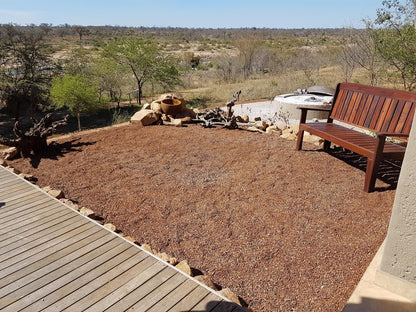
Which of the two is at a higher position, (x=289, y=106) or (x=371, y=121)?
(x=371, y=121)

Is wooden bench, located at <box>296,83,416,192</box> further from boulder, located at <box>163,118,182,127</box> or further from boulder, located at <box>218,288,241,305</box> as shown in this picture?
boulder, located at <box>163,118,182,127</box>

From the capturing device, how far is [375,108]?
4.83 m

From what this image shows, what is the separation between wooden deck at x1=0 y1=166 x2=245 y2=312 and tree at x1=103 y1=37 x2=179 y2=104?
11753 millimetres

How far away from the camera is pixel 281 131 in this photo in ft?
23.0

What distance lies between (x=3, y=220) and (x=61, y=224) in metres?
0.68

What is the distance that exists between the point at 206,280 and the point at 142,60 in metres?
13.0

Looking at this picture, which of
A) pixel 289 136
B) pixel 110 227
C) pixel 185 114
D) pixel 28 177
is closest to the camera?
pixel 110 227

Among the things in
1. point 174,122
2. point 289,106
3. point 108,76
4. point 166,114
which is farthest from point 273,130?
point 108,76

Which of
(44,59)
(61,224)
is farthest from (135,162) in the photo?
(44,59)

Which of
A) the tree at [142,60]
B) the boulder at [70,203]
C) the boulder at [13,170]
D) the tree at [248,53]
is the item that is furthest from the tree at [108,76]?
the boulder at [70,203]

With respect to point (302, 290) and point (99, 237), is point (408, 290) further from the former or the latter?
point (99, 237)

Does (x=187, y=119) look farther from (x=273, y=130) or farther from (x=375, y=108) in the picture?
(x=375, y=108)

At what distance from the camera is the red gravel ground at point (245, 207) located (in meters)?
2.73

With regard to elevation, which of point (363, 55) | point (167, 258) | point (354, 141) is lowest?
point (167, 258)
